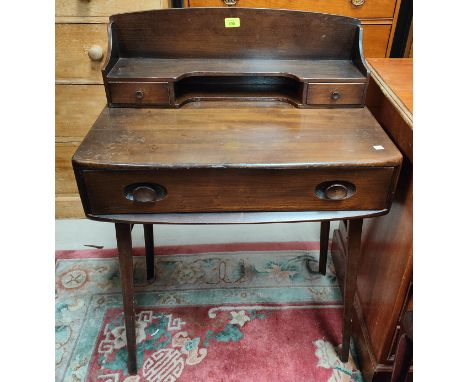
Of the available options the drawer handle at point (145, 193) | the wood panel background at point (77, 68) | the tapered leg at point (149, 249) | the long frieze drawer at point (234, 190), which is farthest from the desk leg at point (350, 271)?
the wood panel background at point (77, 68)

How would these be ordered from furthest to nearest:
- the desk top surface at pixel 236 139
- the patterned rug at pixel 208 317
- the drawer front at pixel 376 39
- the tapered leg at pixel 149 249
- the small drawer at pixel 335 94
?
the drawer front at pixel 376 39, the tapered leg at pixel 149 249, the patterned rug at pixel 208 317, the small drawer at pixel 335 94, the desk top surface at pixel 236 139

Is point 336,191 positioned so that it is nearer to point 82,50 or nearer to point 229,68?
point 229,68

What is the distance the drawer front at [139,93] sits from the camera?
110cm

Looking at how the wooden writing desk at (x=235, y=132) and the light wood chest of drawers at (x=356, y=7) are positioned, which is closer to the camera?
the wooden writing desk at (x=235, y=132)

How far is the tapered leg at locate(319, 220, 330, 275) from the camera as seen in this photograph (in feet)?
5.07

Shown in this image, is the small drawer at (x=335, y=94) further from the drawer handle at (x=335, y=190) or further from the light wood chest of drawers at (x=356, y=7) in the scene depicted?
the light wood chest of drawers at (x=356, y=7)

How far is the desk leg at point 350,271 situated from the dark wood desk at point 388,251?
0.27 feet

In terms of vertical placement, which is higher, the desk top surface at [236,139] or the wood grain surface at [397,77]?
the wood grain surface at [397,77]

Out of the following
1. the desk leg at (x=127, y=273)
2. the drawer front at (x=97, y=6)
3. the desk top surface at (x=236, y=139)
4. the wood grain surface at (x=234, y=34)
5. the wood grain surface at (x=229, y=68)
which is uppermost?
the drawer front at (x=97, y=6)

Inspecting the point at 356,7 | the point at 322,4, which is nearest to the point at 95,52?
the point at 322,4

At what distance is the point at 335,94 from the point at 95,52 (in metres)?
1.00

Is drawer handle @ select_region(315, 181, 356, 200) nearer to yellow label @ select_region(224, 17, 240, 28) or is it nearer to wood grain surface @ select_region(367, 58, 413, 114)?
wood grain surface @ select_region(367, 58, 413, 114)

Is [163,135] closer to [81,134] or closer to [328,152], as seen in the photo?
[328,152]

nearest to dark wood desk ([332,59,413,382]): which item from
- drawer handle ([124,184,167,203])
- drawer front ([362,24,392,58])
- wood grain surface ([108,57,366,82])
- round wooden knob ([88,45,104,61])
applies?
wood grain surface ([108,57,366,82])
